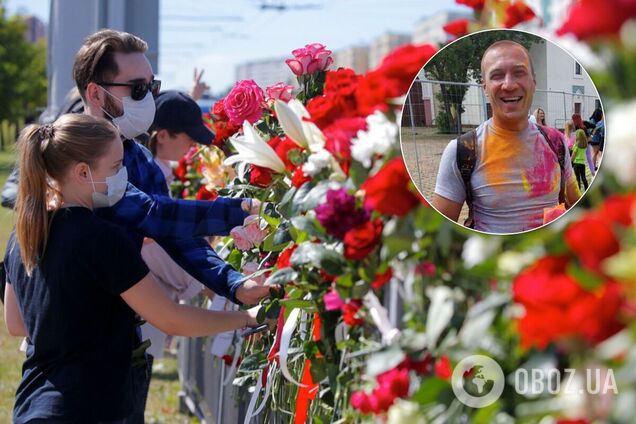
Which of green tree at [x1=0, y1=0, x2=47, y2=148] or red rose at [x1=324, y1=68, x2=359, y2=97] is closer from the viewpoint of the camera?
red rose at [x1=324, y1=68, x2=359, y2=97]

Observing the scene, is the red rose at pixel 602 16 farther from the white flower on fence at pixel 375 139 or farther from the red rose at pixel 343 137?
the red rose at pixel 343 137

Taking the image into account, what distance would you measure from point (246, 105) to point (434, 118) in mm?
1550

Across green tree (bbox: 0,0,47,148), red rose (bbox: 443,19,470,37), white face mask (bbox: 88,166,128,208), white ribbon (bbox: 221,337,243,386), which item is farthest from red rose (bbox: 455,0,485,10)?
green tree (bbox: 0,0,47,148)

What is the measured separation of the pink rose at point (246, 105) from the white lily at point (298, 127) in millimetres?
896

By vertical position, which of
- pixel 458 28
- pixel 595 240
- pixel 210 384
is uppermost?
→ pixel 458 28

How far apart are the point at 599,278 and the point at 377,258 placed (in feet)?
2.21

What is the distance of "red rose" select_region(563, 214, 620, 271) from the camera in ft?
3.29

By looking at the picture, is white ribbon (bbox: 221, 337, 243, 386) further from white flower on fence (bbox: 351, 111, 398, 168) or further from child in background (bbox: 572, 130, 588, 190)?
child in background (bbox: 572, 130, 588, 190)

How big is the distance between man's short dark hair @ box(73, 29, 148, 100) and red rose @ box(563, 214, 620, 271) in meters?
2.55

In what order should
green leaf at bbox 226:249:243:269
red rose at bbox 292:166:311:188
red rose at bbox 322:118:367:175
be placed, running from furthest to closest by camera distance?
green leaf at bbox 226:249:243:269 → red rose at bbox 292:166:311:188 → red rose at bbox 322:118:367:175

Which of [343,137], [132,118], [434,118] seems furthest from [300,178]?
[132,118]

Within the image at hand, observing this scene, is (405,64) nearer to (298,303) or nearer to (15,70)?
(298,303)

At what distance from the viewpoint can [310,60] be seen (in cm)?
288

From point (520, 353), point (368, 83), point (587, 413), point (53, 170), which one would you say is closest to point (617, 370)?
point (587, 413)
